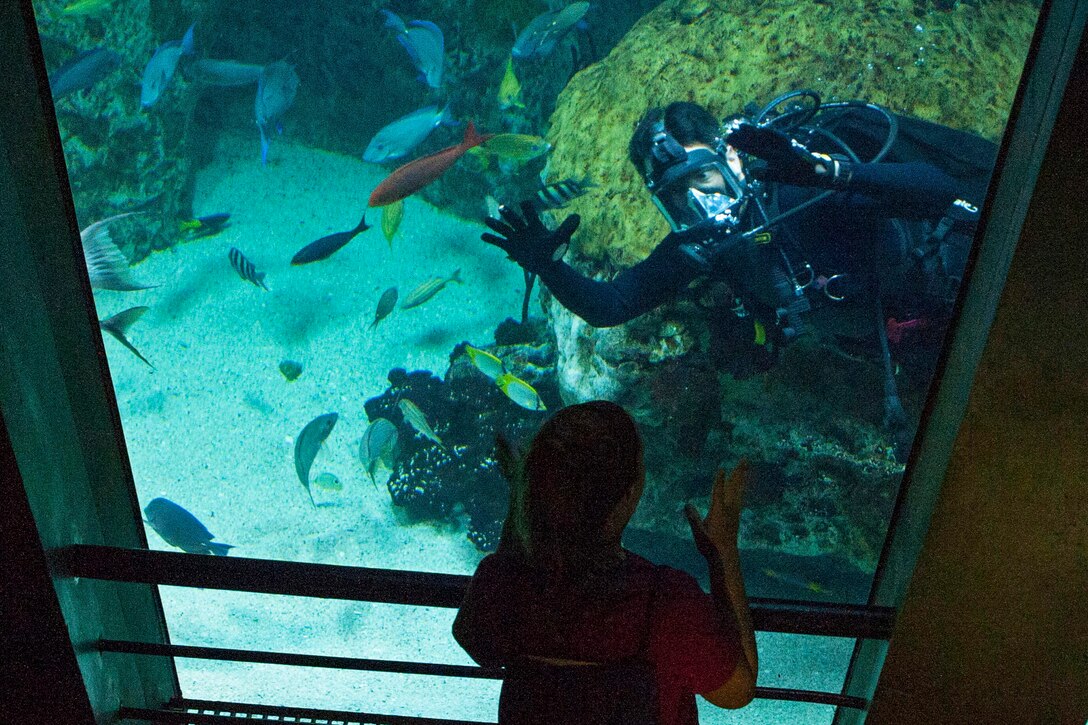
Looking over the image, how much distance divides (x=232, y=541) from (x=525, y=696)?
5416 mm

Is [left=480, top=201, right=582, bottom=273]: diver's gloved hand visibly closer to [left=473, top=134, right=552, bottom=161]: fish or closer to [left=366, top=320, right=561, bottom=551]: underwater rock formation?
[left=473, top=134, right=552, bottom=161]: fish

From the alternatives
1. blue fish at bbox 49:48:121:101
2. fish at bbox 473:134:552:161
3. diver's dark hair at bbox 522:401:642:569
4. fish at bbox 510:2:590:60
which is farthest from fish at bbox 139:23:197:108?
diver's dark hair at bbox 522:401:642:569

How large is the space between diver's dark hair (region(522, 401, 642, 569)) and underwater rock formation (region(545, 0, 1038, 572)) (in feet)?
11.4

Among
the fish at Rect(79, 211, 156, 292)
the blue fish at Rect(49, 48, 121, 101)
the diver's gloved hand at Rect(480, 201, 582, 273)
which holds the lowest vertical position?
the fish at Rect(79, 211, 156, 292)

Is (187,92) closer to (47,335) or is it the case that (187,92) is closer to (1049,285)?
(47,335)

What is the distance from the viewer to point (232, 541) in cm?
564

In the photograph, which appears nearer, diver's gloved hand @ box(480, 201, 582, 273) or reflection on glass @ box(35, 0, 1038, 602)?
diver's gloved hand @ box(480, 201, 582, 273)

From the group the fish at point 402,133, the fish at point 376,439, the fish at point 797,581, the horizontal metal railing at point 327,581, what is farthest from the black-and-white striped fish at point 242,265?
the fish at point 797,581

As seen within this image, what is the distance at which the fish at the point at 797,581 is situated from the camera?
15.4ft

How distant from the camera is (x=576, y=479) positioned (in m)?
1.00

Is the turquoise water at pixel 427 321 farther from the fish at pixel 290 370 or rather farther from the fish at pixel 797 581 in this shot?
the fish at pixel 290 370

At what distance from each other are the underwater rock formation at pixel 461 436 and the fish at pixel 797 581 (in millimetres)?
2264

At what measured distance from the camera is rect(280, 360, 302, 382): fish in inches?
270

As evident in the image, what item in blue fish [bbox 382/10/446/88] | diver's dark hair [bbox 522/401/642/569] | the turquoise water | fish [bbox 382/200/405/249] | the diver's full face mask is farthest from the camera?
blue fish [bbox 382/10/446/88]
